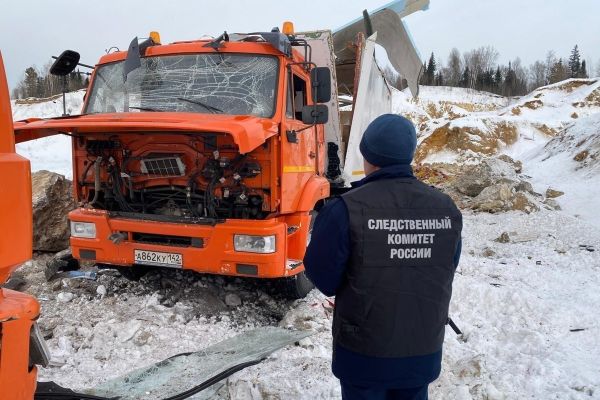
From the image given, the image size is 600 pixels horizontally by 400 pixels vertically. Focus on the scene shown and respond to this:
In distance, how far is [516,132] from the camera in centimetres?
2653

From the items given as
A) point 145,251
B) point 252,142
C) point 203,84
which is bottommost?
point 145,251

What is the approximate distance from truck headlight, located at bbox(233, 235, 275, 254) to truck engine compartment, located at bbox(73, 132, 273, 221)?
247 millimetres

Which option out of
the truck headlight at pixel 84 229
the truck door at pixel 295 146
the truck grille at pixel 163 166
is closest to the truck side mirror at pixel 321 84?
the truck door at pixel 295 146

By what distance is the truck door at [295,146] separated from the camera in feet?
13.8

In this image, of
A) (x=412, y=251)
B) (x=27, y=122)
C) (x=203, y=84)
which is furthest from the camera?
(x=203, y=84)

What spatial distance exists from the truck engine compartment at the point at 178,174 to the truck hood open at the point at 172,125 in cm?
19

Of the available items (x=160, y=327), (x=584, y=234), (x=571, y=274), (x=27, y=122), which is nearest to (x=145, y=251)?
(x=160, y=327)

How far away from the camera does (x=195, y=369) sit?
3.45m

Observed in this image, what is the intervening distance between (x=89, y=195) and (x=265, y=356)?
2400mm

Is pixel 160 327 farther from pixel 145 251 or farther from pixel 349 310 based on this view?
pixel 349 310

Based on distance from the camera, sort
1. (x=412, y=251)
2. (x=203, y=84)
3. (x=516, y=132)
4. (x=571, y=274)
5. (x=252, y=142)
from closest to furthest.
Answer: (x=412, y=251) → (x=252, y=142) → (x=203, y=84) → (x=571, y=274) → (x=516, y=132)

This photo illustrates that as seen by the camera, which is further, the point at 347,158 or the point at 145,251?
the point at 347,158

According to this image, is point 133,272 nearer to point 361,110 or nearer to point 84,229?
point 84,229

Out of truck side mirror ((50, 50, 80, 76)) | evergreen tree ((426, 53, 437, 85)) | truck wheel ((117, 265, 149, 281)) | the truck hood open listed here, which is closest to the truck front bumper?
truck wheel ((117, 265, 149, 281))
